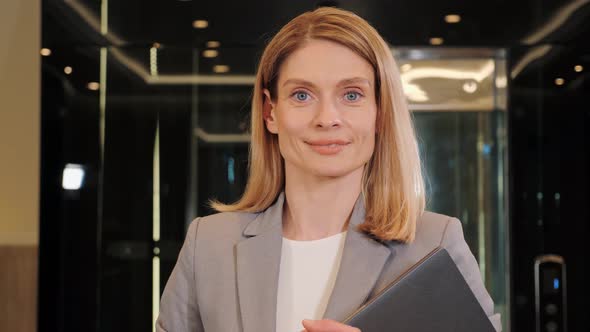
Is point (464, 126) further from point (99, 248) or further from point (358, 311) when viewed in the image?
point (358, 311)

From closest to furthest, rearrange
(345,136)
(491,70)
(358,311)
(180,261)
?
1. (358,311)
2. (345,136)
3. (180,261)
4. (491,70)

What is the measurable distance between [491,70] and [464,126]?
316 mm

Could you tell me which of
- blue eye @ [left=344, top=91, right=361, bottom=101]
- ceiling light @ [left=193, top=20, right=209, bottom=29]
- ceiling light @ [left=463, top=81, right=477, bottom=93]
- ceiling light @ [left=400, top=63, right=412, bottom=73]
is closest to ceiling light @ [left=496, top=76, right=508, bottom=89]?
ceiling light @ [left=463, top=81, right=477, bottom=93]

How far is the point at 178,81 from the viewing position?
421cm

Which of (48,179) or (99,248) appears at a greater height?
(48,179)

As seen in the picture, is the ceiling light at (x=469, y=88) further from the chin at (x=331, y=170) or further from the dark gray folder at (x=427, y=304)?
the dark gray folder at (x=427, y=304)

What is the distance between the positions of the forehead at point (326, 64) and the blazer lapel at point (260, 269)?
275 mm

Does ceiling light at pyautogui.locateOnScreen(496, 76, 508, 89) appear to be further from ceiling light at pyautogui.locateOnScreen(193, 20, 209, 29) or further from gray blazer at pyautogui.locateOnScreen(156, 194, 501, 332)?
gray blazer at pyautogui.locateOnScreen(156, 194, 501, 332)

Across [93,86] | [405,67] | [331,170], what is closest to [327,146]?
[331,170]

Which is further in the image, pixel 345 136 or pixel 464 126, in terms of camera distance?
pixel 464 126

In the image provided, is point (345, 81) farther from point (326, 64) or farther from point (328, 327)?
point (328, 327)

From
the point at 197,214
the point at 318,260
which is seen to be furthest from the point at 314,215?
the point at 197,214

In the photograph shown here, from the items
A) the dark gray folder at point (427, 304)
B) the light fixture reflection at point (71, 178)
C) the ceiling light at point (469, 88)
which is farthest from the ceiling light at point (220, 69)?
the dark gray folder at point (427, 304)

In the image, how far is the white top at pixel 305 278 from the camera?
4.68 feet
